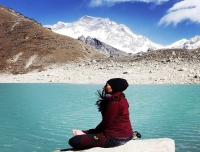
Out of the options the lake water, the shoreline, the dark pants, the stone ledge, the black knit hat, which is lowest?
the lake water

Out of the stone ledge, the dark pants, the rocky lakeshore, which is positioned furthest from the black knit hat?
the rocky lakeshore

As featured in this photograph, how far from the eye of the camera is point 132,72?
51969 millimetres

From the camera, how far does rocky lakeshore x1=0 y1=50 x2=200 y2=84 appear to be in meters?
45.7

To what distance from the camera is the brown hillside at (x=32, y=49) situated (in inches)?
3108

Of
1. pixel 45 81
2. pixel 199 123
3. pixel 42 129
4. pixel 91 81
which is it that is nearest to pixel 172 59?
pixel 91 81

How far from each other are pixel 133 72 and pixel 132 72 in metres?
0.19

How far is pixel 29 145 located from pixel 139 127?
5960mm

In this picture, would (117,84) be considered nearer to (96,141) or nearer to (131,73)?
(96,141)

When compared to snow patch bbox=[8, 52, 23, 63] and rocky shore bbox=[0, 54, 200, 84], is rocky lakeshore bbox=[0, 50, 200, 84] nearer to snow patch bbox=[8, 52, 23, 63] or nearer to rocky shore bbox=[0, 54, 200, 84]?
rocky shore bbox=[0, 54, 200, 84]

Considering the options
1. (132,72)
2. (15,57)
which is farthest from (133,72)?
(15,57)

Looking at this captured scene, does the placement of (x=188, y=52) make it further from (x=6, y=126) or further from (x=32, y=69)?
(x=6, y=126)

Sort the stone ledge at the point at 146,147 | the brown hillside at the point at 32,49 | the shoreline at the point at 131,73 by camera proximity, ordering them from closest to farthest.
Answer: the stone ledge at the point at 146,147, the shoreline at the point at 131,73, the brown hillside at the point at 32,49

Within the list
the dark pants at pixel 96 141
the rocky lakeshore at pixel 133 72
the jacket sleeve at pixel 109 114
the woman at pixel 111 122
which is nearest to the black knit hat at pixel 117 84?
the woman at pixel 111 122

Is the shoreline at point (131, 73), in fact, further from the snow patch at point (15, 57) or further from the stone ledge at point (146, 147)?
the stone ledge at point (146, 147)
